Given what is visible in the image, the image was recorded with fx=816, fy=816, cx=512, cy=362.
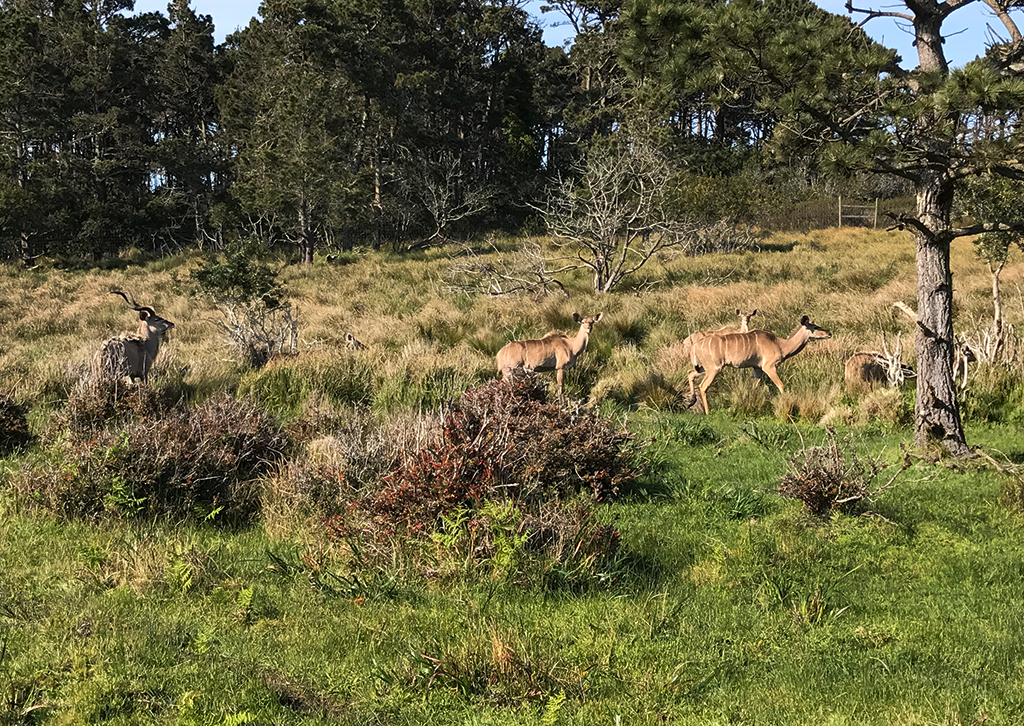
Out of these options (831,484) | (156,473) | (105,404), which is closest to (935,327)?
(831,484)

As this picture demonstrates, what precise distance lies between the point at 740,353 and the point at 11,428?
9173 mm

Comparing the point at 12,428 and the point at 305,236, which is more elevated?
the point at 305,236

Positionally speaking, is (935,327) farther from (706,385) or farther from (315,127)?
(315,127)

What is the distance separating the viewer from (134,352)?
34.1 ft

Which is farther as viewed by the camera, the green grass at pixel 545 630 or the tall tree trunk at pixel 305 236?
the tall tree trunk at pixel 305 236

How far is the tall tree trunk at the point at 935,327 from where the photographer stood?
25.4 feet

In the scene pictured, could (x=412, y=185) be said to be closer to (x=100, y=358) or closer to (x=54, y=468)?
(x=100, y=358)

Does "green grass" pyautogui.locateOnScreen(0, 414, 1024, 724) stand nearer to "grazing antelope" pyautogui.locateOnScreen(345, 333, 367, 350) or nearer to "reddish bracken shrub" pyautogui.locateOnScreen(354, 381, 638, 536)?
"reddish bracken shrub" pyautogui.locateOnScreen(354, 381, 638, 536)

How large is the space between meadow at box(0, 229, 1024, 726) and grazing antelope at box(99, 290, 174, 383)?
0.35 m

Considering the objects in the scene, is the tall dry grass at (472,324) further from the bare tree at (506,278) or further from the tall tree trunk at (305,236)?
the tall tree trunk at (305,236)

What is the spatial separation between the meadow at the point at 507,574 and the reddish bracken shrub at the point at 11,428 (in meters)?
0.12

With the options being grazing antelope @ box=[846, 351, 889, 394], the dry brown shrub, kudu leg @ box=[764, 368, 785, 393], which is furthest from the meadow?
grazing antelope @ box=[846, 351, 889, 394]

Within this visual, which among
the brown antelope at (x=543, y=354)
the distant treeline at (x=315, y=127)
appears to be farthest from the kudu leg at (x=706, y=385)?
the distant treeline at (x=315, y=127)

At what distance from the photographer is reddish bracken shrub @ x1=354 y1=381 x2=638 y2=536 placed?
6039 millimetres
